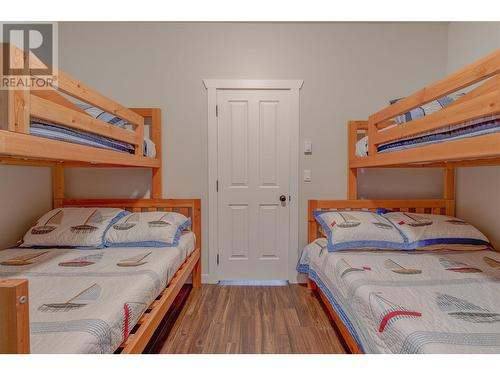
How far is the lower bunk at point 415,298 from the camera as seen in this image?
1011 millimetres

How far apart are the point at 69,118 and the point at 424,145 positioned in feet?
6.33

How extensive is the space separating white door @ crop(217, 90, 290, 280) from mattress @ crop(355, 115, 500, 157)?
100 centimetres

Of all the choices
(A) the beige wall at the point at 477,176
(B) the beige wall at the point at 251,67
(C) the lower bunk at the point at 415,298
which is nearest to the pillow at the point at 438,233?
(C) the lower bunk at the point at 415,298

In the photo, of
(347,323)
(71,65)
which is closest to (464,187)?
(347,323)

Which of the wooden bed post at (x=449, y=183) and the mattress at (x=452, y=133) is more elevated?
the mattress at (x=452, y=133)

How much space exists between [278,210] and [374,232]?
0.95 meters

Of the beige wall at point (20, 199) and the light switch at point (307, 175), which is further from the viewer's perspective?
the light switch at point (307, 175)

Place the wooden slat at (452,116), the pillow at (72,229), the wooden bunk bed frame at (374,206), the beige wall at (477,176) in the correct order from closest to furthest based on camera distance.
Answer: the wooden slat at (452,116) < the pillow at (72,229) < the beige wall at (477,176) < the wooden bunk bed frame at (374,206)

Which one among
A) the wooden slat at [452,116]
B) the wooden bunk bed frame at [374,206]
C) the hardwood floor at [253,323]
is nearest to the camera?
the wooden slat at [452,116]

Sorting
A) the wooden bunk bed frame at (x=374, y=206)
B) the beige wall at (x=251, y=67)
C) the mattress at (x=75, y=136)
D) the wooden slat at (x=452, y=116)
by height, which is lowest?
the wooden bunk bed frame at (x=374, y=206)

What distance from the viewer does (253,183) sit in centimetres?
287

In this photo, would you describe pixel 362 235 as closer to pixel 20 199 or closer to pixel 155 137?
pixel 155 137

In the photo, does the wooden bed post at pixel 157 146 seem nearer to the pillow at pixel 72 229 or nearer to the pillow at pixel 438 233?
the pillow at pixel 72 229

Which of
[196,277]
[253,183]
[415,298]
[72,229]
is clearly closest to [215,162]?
[253,183]
